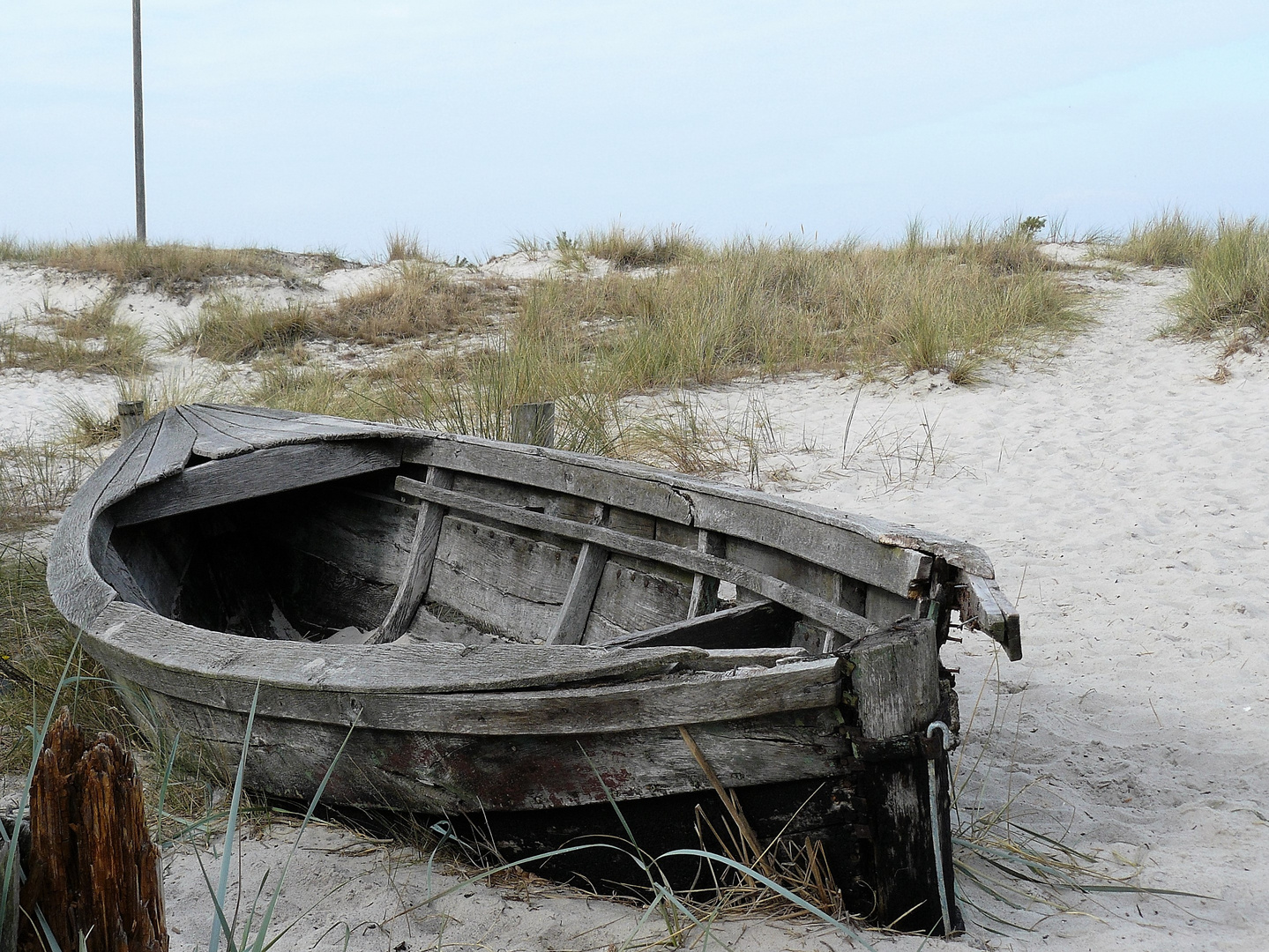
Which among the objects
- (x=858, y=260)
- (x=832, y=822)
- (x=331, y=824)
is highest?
(x=858, y=260)

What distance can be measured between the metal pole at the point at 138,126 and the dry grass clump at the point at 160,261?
1.85 metres

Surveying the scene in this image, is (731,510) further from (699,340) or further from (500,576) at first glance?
Answer: (699,340)

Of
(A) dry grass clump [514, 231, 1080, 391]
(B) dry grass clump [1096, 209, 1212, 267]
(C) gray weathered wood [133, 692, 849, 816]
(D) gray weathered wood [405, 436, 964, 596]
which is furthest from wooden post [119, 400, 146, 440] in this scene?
(B) dry grass clump [1096, 209, 1212, 267]

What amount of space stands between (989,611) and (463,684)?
1.04 metres

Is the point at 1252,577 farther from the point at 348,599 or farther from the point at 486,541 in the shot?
the point at 348,599

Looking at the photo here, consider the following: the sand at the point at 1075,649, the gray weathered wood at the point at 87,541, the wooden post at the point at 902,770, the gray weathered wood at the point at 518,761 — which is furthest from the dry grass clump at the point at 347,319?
the wooden post at the point at 902,770

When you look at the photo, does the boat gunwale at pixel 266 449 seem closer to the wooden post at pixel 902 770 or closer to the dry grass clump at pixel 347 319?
the wooden post at pixel 902 770

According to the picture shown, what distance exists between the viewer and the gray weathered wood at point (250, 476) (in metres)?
3.43

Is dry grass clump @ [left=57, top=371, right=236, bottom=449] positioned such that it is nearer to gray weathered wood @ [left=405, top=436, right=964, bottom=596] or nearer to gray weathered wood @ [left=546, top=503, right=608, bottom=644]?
gray weathered wood @ [left=405, top=436, right=964, bottom=596]

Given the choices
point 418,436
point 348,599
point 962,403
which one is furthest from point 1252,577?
point 348,599

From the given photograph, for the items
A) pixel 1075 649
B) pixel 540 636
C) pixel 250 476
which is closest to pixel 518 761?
pixel 540 636

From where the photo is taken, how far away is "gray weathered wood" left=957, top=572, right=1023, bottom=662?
181cm

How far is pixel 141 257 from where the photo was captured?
12.6m

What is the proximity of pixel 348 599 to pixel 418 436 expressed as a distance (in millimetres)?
756
